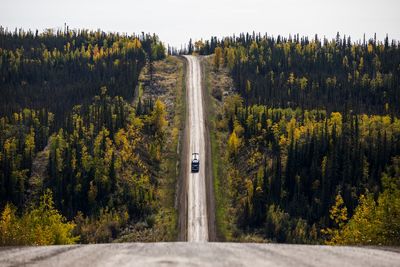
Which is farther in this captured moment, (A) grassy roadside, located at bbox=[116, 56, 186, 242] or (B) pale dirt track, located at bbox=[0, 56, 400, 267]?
(A) grassy roadside, located at bbox=[116, 56, 186, 242]

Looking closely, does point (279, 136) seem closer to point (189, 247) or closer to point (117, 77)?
point (117, 77)

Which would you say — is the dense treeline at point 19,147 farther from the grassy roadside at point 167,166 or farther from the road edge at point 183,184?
the road edge at point 183,184

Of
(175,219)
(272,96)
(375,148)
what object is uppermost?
(272,96)

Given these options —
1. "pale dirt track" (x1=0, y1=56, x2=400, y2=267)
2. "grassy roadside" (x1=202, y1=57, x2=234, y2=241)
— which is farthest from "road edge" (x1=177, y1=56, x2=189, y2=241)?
"pale dirt track" (x1=0, y1=56, x2=400, y2=267)

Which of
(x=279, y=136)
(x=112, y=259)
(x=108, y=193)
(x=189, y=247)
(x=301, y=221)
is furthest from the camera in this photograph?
(x=279, y=136)

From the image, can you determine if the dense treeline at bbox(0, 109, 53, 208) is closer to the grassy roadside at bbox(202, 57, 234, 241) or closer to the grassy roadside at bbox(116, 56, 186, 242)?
the grassy roadside at bbox(116, 56, 186, 242)

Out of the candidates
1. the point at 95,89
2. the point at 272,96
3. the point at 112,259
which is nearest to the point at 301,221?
the point at 272,96

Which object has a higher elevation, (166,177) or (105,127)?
(105,127)

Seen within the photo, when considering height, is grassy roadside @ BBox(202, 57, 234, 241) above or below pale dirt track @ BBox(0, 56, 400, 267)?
below
